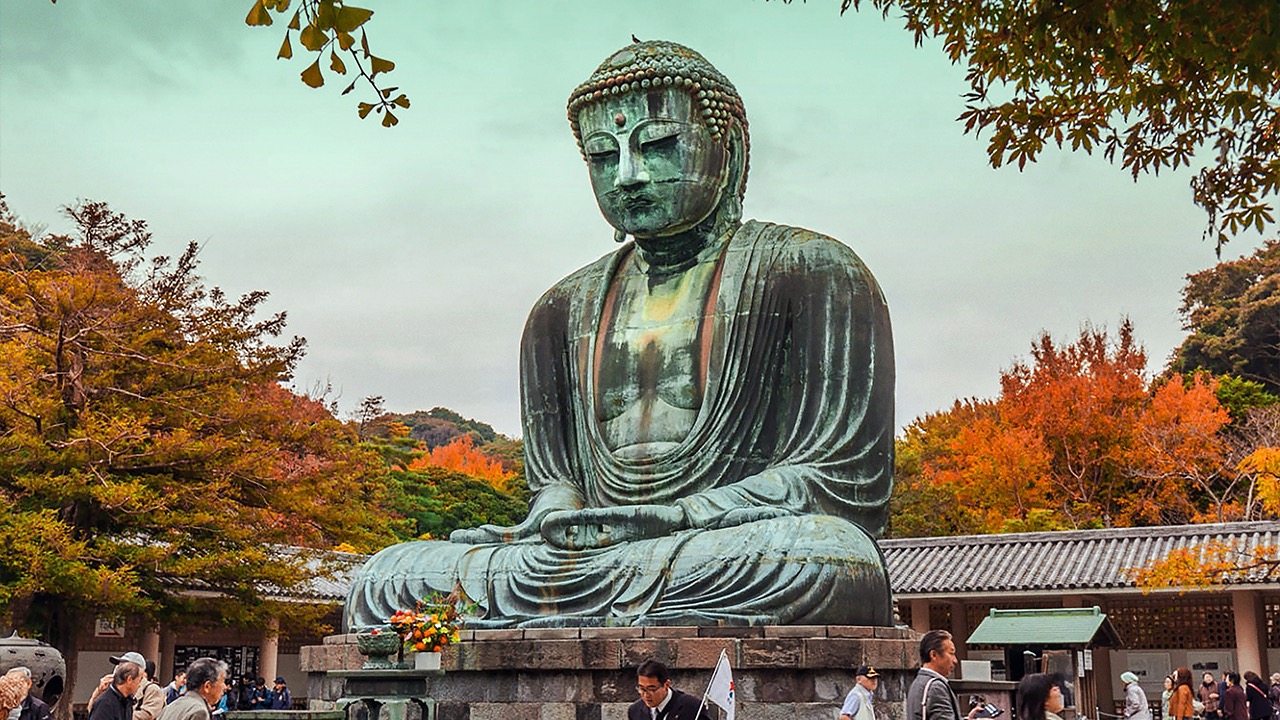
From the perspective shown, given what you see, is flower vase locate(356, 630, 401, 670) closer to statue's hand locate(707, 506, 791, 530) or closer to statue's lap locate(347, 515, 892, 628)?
statue's lap locate(347, 515, 892, 628)

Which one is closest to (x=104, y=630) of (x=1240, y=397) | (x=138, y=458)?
(x=138, y=458)

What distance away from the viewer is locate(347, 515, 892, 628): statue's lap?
8.12 meters

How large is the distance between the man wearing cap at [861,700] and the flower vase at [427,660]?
2413mm

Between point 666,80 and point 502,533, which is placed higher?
point 666,80

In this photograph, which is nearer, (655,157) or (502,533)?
(502,533)

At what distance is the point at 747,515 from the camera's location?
28.3 ft

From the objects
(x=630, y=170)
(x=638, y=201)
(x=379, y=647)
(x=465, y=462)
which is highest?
(x=465, y=462)

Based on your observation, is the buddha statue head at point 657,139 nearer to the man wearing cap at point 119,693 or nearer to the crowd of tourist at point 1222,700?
the man wearing cap at point 119,693

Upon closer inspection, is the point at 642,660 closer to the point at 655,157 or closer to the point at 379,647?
the point at 379,647

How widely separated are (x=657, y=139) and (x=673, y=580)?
11.1ft

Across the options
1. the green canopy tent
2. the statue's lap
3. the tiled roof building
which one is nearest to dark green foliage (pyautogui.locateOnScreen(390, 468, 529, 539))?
the tiled roof building

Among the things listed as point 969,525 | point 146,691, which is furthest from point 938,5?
point 969,525

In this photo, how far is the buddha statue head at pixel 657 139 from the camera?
10023 mm

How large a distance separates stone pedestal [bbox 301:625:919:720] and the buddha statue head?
3.34m
